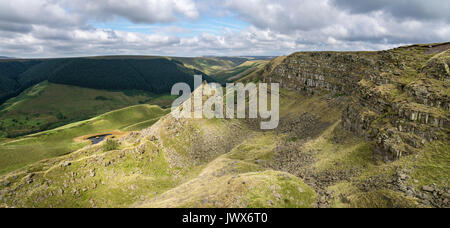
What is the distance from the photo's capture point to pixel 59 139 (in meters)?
124

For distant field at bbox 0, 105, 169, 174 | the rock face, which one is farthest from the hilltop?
distant field at bbox 0, 105, 169, 174

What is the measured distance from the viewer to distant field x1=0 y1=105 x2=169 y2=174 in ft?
309

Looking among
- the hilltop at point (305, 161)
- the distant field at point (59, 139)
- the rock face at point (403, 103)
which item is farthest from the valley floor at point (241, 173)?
the distant field at point (59, 139)

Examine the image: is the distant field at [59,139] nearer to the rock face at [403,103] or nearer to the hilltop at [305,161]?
the hilltop at [305,161]

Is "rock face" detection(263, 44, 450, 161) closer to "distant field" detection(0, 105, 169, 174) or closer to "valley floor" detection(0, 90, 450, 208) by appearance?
"valley floor" detection(0, 90, 450, 208)

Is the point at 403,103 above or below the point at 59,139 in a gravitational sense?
above

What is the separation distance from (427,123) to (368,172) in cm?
1015

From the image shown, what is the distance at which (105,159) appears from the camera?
1736 inches

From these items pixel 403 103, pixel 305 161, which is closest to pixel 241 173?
pixel 305 161

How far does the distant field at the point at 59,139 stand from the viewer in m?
94.1

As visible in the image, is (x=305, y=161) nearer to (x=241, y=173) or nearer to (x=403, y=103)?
(x=241, y=173)

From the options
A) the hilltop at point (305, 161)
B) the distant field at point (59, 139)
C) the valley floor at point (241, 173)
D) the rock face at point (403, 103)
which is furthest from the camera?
the distant field at point (59, 139)

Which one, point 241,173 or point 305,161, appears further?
point 305,161
